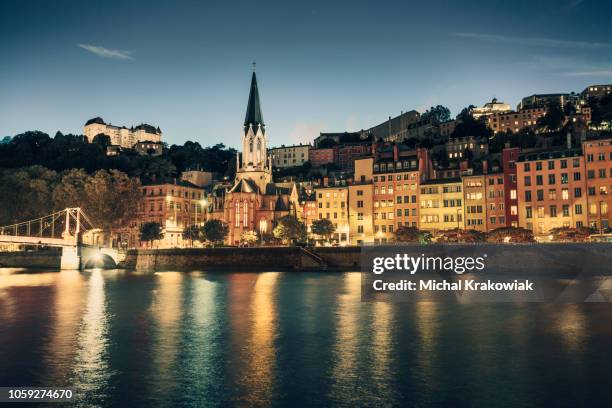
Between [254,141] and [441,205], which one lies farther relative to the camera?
[254,141]

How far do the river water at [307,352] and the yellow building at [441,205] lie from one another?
2102 inches

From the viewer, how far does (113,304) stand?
46156 millimetres

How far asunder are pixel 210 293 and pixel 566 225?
182 ft

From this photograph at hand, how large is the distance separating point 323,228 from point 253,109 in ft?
150

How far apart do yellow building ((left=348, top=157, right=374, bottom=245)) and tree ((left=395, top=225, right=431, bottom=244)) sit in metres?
12.6

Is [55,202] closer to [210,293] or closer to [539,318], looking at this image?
[210,293]

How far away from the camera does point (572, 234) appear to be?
74.8 m

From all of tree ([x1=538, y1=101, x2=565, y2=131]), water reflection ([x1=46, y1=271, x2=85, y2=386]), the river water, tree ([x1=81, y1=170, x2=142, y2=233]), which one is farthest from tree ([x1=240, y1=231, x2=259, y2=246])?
tree ([x1=538, y1=101, x2=565, y2=131])

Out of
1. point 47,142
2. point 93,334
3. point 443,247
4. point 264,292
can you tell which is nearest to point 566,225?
point 443,247

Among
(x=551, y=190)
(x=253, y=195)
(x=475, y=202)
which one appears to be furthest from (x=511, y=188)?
(x=253, y=195)

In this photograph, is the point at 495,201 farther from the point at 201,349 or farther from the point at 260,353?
the point at 201,349

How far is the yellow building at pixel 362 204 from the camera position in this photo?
346ft

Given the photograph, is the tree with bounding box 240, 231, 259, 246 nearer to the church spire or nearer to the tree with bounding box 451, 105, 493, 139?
the church spire

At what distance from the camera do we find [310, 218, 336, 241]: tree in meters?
104
